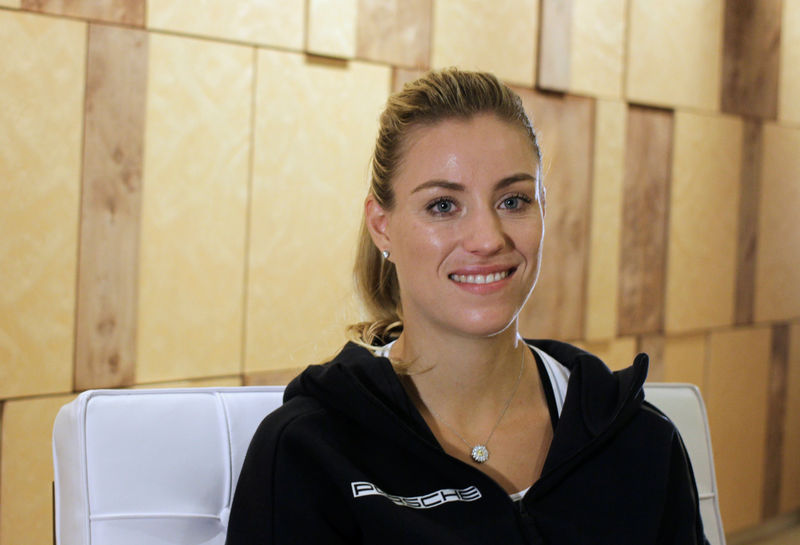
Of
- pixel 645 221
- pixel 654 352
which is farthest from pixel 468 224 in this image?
pixel 654 352

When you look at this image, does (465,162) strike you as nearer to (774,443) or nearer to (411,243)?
(411,243)

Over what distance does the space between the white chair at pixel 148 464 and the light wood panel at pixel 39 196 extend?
881 millimetres

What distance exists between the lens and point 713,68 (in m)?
4.09

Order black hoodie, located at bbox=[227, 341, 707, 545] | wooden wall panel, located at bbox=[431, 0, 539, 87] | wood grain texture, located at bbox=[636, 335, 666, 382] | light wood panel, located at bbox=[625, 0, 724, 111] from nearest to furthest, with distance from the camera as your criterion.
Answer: black hoodie, located at bbox=[227, 341, 707, 545]
wooden wall panel, located at bbox=[431, 0, 539, 87]
light wood panel, located at bbox=[625, 0, 724, 111]
wood grain texture, located at bbox=[636, 335, 666, 382]

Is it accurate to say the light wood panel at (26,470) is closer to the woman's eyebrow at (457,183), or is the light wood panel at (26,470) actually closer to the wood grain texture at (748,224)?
the woman's eyebrow at (457,183)

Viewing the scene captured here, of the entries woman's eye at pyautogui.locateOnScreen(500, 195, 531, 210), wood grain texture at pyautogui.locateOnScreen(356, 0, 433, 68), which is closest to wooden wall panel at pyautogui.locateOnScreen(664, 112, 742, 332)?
wood grain texture at pyautogui.locateOnScreen(356, 0, 433, 68)

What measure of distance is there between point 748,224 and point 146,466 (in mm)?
3556

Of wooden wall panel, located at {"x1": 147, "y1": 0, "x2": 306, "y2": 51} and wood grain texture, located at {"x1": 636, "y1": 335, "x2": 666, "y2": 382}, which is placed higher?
wooden wall panel, located at {"x1": 147, "y1": 0, "x2": 306, "y2": 51}

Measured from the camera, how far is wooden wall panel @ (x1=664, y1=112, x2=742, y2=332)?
396 centimetres

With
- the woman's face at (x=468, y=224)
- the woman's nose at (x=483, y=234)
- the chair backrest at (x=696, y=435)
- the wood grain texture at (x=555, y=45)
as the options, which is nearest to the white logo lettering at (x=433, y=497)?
the woman's face at (x=468, y=224)

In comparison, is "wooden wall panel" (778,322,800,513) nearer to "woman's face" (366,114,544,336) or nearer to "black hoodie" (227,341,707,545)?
"black hoodie" (227,341,707,545)

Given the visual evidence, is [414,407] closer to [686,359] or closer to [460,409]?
[460,409]

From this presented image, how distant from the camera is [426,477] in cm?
151

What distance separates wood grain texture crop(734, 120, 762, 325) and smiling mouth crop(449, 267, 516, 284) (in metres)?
3.06
